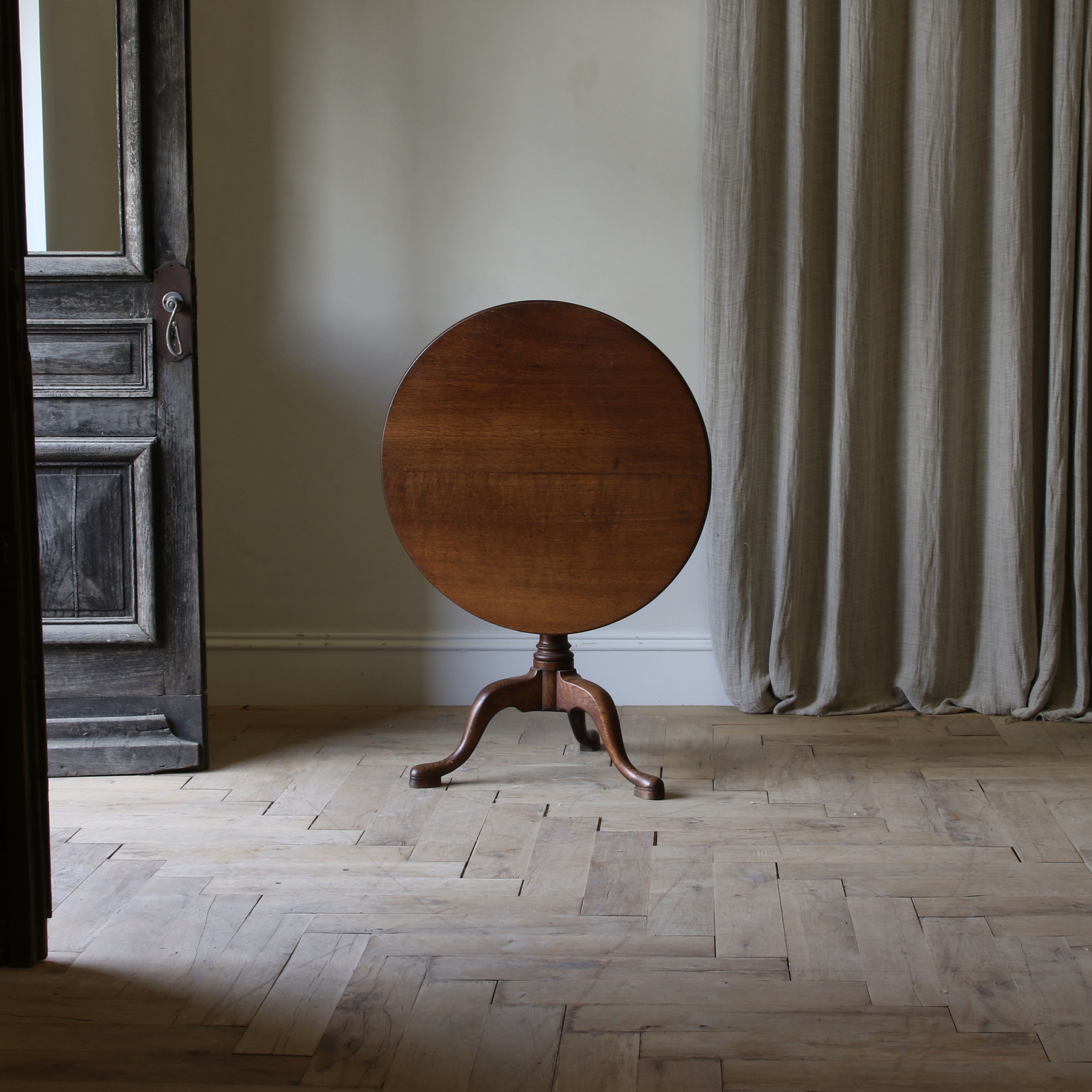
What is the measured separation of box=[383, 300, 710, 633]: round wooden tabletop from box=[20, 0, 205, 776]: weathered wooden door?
549 millimetres

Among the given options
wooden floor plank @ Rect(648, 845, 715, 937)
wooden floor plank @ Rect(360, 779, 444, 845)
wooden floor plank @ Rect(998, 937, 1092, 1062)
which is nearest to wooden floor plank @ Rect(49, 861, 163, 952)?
wooden floor plank @ Rect(360, 779, 444, 845)

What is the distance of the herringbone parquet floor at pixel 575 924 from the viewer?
3.84ft

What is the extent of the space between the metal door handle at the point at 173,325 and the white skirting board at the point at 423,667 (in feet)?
2.57

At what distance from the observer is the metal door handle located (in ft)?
6.95

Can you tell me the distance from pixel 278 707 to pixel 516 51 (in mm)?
1649

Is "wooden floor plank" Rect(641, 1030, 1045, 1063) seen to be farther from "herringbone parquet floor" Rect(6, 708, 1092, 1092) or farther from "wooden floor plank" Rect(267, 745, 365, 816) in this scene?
"wooden floor plank" Rect(267, 745, 365, 816)

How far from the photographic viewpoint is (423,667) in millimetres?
2627

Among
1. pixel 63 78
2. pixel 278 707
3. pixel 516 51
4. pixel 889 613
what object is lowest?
pixel 278 707

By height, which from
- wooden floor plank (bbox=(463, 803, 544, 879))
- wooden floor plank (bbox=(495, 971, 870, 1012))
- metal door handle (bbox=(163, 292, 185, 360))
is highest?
metal door handle (bbox=(163, 292, 185, 360))

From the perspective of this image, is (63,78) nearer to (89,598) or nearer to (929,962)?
(89,598)

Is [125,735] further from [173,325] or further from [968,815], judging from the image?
[968,815]

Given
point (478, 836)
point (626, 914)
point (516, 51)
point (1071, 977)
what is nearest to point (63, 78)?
point (516, 51)

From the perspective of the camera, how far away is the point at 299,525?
2.61 m

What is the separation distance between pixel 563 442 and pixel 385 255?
0.87 m
